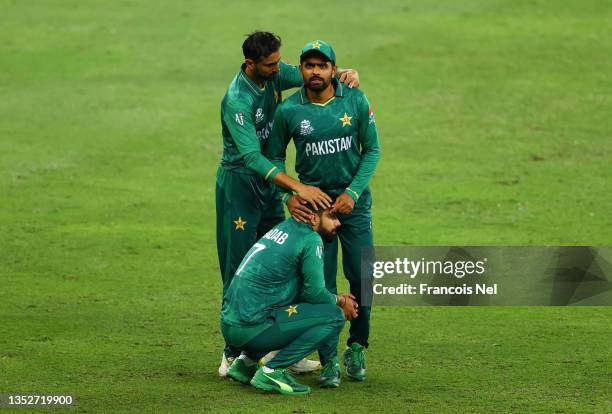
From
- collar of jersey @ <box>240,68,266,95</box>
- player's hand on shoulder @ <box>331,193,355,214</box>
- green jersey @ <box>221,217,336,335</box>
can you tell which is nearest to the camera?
green jersey @ <box>221,217,336,335</box>

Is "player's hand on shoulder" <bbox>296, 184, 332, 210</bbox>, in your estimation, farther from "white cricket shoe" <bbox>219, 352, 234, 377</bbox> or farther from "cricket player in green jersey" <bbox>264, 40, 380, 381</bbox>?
"white cricket shoe" <bbox>219, 352, 234, 377</bbox>

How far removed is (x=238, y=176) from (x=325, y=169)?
0.81 meters

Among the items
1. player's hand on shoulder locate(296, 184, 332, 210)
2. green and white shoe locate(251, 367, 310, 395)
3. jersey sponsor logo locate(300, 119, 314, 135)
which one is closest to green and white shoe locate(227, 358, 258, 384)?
green and white shoe locate(251, 367, 310, 395)

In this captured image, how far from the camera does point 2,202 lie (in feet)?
50.8

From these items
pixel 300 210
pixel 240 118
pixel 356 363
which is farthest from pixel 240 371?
pixel 240 118

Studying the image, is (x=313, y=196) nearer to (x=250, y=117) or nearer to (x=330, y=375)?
(x=250, y=117)

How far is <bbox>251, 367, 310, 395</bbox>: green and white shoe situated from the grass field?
0.40 feet

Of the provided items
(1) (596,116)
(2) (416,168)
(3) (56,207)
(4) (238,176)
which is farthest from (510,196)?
(4) (238,176)

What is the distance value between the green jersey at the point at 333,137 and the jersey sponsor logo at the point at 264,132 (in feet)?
1.26

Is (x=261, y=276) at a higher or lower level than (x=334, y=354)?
higher

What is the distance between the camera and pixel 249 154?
9.12m

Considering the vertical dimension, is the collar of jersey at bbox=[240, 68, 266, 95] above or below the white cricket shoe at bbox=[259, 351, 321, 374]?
above

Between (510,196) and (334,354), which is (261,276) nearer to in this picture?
(334,354)

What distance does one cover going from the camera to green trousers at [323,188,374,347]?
364 inches
